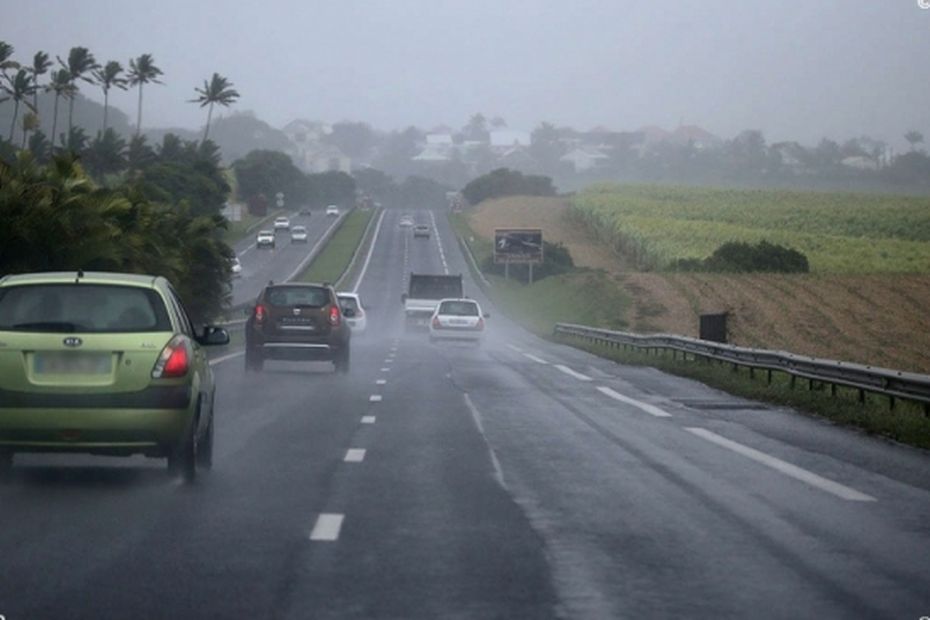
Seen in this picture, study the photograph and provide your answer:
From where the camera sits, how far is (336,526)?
35.8ft

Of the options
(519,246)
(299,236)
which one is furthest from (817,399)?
(299,236)

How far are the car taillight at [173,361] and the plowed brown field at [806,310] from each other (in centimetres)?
3110

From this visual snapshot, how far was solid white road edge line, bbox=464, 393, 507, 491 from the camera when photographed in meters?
A: 13.7

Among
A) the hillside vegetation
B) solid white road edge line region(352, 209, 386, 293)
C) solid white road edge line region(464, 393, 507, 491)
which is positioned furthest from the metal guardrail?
solid white road edge line region(352, 209, 386, 293)

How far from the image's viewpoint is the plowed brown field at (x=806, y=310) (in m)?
52.6

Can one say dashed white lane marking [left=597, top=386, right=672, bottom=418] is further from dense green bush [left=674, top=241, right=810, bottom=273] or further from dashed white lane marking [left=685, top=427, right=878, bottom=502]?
dense green bush [left=674, top=241, right=810, bottom=273]

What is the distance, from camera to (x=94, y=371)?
1255cm

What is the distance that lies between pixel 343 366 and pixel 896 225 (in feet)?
218

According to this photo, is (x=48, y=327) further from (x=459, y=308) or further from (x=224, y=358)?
(x=459, y=308)

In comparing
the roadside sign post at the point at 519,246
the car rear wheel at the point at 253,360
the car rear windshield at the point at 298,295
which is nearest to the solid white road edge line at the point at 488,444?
the car rear wheel at the point at 253,360

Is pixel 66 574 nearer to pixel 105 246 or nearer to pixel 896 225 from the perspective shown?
pixel 105 246

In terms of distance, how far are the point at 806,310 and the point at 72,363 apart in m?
54.7

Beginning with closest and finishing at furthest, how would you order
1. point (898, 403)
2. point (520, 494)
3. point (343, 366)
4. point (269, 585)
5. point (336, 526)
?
1. point (269, 585)
2. point (336, 526)
3. point (520, 494)
4. point (898, 403)
5. point (343, 366)

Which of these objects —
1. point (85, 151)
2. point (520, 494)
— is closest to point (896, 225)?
point (85, 151)
